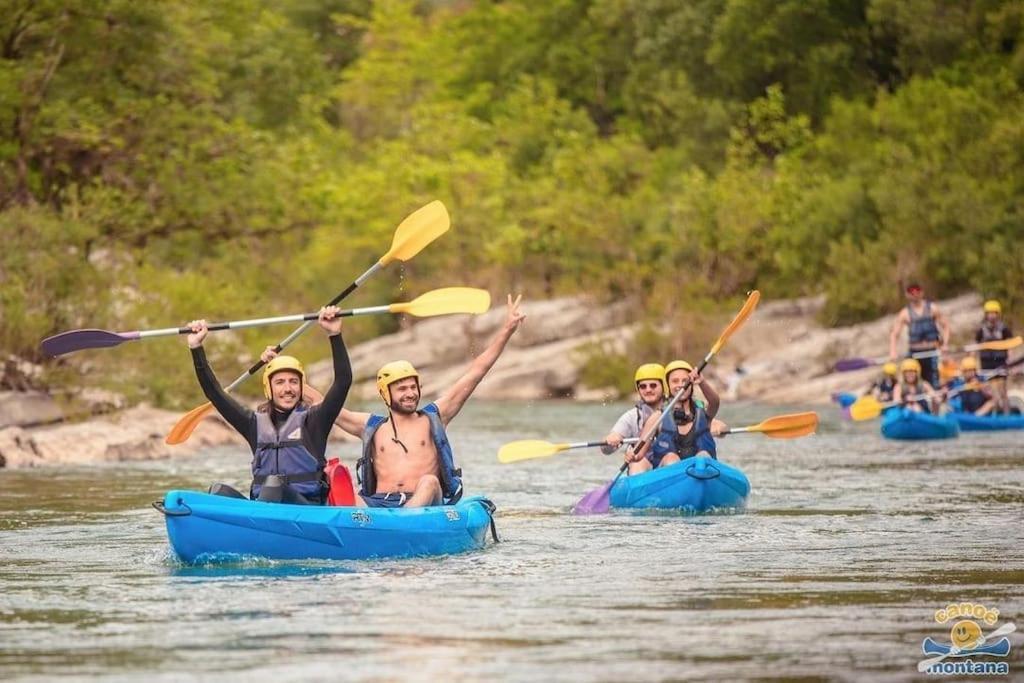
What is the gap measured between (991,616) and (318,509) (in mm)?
3926

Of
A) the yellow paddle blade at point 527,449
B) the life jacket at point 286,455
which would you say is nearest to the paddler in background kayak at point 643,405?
the yellow paddle blade at point 527,449

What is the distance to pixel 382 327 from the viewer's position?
49.5m

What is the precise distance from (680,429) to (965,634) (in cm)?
655

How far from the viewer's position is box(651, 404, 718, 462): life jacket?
14961mm

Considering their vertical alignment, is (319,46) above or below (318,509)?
above

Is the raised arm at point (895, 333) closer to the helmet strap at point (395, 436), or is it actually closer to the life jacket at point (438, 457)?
the life jacket at point (438, 457)

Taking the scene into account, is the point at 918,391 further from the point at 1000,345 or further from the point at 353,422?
the point at 353,422

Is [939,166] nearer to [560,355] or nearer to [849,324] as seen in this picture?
[849,324]

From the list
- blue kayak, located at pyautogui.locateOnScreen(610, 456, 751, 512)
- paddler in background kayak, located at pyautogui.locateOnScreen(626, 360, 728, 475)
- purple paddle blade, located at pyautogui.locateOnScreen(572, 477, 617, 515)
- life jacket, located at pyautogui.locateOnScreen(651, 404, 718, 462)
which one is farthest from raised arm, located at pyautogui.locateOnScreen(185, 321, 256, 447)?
life jacket, located at pyautogui.locateOnScreen(651, 404, 718, 462)

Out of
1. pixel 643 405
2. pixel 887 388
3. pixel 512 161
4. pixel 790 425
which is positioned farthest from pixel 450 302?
pixel 512 161

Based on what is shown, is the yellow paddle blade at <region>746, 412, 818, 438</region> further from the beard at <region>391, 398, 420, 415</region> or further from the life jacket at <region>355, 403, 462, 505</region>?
the beard at <region>391, 398, 420, 415</region>

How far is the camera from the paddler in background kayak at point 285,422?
11.3 meters

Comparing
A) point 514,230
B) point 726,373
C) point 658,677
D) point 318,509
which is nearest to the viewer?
point 658,677

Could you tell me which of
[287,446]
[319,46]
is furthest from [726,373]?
[319,46]
